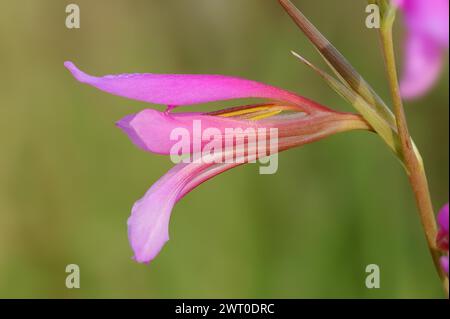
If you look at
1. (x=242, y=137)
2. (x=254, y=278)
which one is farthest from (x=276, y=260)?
(x=242, y=137)

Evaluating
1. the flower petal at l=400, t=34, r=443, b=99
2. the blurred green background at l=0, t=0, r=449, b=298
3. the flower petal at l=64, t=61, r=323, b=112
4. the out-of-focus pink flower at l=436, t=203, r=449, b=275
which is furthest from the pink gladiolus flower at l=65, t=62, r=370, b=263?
the blurred green background at l=0, t=0, r=449, b=298

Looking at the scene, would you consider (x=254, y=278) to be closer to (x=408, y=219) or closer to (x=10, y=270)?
(x=408, y=219)

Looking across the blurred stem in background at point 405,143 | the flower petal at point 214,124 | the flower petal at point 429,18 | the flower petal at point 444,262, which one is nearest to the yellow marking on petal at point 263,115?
the flower petal at point 214,124

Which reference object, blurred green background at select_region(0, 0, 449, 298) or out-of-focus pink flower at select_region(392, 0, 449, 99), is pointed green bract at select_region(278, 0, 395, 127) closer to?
out-of-focus pink flower at select_region(392, 0, 449, 99)

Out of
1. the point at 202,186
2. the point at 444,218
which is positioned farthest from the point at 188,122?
the point at 202,186

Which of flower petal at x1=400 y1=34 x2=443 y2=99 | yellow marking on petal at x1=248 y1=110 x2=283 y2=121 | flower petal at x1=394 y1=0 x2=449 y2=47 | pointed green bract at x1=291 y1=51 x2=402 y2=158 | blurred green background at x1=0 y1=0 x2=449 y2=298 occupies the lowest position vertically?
flower petal at x1=400 y1=34 x2=443 y2=99

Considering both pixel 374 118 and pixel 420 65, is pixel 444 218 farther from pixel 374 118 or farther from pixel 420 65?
pixel 420 65
